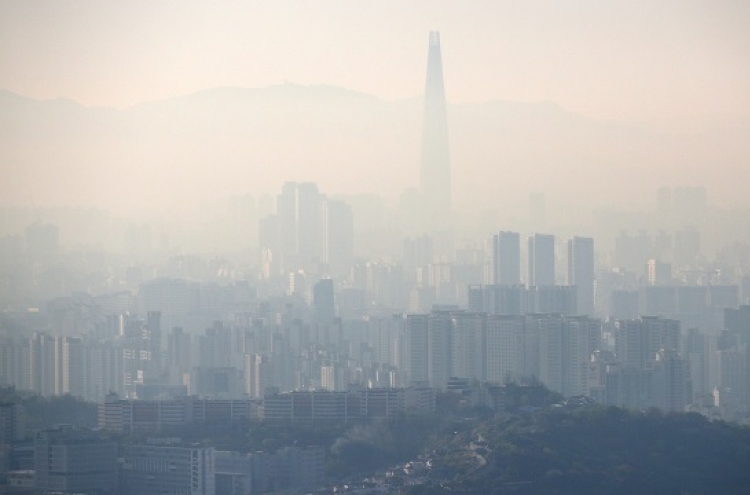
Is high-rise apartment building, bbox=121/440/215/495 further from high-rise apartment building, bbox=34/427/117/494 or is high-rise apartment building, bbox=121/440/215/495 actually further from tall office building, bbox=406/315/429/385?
tall office building, bbox=406/315/429/385

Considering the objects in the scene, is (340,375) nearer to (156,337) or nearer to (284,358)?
(284,358)

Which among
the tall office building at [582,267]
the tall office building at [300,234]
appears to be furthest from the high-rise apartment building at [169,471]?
the tall office building at [582,267]

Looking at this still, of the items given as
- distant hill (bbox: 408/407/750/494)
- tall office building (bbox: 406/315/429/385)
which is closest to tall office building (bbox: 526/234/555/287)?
tall office building (bbox: 406/315/429/385)

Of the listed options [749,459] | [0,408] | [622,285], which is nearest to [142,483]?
[0,408]

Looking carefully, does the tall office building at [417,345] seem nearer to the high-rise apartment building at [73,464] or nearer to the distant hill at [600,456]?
the distant hill at [600,456]

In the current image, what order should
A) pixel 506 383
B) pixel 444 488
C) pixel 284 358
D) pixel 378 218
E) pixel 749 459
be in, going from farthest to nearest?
1. pixel 378 218
2. pixel 284 358
3. pixel 506 383
4. pixel 749 459
5. pixel 444 488

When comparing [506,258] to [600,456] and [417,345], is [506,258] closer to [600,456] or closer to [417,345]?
[417,345]

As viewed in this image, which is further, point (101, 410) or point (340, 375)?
point (340, 375)

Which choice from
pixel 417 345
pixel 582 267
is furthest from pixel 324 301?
pixel 417 345
